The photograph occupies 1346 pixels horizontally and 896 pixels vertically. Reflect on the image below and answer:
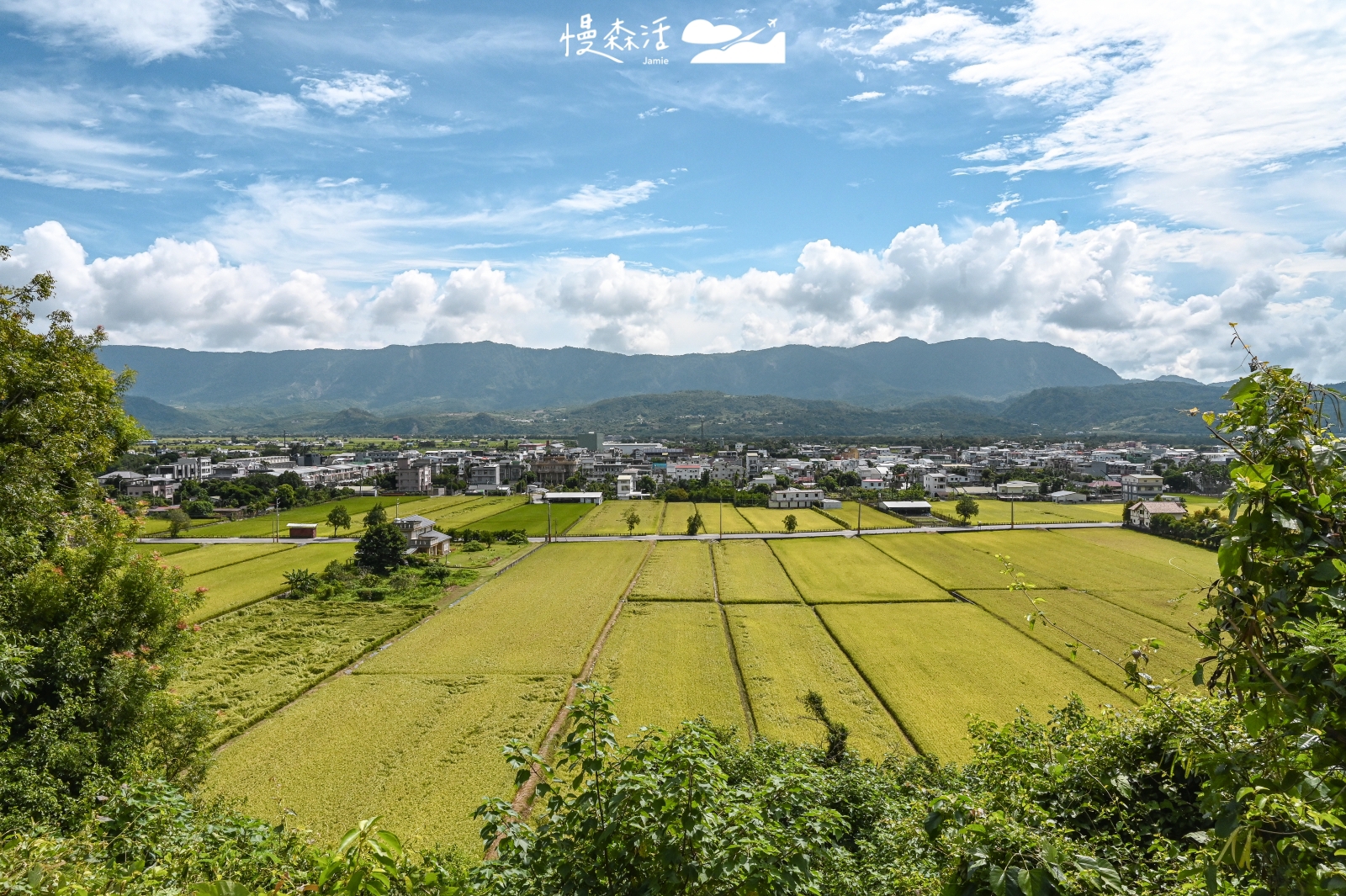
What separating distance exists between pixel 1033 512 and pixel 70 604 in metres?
61.6

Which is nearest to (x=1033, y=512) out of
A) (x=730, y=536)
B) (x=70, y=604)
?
(x=730, y=536)

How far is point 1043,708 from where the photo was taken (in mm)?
16359

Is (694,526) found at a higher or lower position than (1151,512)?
lower

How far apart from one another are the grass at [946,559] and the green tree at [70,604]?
27939 millimetres

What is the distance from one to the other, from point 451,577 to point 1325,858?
1321 inches

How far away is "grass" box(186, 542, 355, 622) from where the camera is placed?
2675 cm

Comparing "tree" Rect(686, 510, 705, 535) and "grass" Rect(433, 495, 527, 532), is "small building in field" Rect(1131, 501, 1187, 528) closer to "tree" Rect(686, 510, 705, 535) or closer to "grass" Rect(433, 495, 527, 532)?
"tree" Rect(686, 510, 705, 535)

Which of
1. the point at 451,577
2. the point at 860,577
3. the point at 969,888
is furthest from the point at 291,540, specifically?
the point at 969,888

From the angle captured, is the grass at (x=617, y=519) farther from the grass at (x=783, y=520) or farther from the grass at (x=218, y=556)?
the grass at (x=218, y=556)

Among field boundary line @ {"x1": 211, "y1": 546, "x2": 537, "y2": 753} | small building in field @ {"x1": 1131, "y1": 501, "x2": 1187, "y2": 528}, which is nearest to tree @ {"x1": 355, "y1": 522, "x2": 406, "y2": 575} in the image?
field boundary line @ {"x1": 211, "y1": 546, "x2": 537, "y2": 753}

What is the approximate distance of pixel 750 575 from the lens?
1299 inches

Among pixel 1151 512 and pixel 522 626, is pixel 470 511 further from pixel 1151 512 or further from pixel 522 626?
pixel 1151 512

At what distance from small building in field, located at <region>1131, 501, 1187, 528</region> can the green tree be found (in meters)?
54.8

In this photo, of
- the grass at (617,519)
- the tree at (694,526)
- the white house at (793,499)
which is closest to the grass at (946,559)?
the tree at (694,526)
